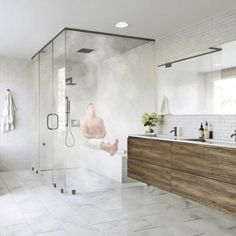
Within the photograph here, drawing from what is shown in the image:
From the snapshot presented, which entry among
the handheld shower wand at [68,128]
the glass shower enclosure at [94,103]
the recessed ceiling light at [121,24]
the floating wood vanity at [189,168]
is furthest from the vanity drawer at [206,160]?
the recessed ceiling light at [121,24]

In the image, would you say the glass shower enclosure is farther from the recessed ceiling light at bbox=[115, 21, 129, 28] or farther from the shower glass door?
the recessed ceiling light at bbox=[115, 21, 129, 28]

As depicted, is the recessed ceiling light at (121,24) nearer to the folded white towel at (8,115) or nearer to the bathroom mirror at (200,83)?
the bathroom mirror at (200,83)

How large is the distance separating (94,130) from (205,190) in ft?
6.44

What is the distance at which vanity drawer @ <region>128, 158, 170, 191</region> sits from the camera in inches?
150

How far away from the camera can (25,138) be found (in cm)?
643

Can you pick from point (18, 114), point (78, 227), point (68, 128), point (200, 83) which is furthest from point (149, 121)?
point (18, 114)

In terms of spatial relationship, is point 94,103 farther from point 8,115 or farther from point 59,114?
point 8,115

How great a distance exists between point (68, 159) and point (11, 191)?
41.2 inches

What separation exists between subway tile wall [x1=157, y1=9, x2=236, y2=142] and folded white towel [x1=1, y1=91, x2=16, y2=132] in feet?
10.6

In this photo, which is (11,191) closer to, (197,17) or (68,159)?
(68,159)

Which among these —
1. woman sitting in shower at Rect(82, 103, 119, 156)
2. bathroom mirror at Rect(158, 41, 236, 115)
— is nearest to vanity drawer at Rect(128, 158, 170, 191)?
woman sitting in shower at Rect(82, 103, 119, 156)

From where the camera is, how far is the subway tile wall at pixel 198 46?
140 inches

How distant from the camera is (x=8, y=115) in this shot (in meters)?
6.18

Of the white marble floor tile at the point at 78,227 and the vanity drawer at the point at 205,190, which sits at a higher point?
the vanity drawer at the point at 205,190
